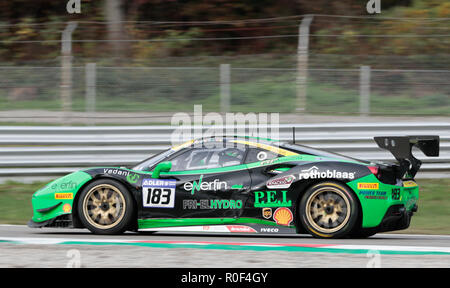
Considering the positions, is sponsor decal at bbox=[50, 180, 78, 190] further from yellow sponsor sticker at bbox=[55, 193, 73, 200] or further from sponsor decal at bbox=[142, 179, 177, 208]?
sponsor decal at bbox=[142, 179, 177, 208]

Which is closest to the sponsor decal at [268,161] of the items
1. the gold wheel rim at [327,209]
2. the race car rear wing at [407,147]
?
the gold wheel rim at [327,209]

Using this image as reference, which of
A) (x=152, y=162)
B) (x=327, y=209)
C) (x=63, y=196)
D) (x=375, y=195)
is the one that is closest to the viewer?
(x=375, y=195)

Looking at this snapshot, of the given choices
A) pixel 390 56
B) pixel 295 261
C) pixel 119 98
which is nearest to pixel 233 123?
pixel 119 98

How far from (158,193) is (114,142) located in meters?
4.83

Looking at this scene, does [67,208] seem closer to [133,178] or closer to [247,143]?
[133,178]

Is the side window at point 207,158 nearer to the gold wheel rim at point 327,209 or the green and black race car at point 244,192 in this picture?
the green and black race car at point 244,192

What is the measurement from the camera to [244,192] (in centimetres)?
758

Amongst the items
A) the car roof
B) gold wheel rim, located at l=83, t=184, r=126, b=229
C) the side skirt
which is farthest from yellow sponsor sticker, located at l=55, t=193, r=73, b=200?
the car roof

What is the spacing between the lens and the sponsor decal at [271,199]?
24.7ft

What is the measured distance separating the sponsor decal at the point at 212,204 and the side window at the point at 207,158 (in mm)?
402

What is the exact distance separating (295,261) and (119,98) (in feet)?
24.3

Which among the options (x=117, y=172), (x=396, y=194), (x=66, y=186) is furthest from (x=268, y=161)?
(x=66, y=186)

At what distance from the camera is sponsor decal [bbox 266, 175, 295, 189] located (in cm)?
754
